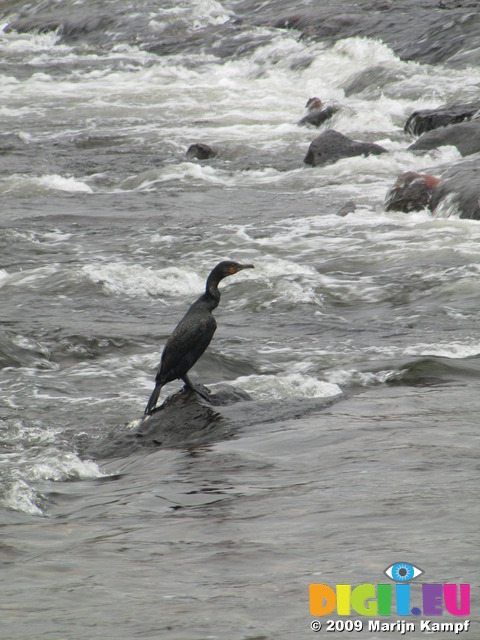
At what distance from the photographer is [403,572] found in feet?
11.3

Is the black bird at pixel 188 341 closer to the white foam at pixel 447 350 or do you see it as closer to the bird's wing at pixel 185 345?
the bird's wing at pixel 185 345

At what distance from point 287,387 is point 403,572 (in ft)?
12.0

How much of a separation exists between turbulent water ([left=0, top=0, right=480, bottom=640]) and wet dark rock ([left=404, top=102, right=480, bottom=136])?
0.30 metres

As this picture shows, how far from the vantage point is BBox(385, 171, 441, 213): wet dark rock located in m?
11.9

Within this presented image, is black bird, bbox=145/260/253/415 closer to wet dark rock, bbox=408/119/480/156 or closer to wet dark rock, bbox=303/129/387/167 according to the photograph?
wet dark rock, bbox=408/119/480/156

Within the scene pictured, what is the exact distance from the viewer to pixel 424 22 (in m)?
22.4

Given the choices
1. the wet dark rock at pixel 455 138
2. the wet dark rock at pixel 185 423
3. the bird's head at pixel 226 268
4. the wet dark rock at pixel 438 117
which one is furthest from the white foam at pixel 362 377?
the wet dark rock at pixel 438 117

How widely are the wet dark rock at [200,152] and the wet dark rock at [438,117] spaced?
2987 millimetres

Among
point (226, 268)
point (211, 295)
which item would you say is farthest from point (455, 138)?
point (211, 295)

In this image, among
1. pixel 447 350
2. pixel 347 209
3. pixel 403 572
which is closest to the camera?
pixel 403 572

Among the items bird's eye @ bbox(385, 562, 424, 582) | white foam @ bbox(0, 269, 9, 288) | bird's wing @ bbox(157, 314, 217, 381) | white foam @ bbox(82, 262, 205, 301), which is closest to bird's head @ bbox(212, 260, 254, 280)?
bird's wing @ bbox(157, 314, 217, 381)

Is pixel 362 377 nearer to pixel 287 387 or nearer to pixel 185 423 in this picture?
pixel 287 387

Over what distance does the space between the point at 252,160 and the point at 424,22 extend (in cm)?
894

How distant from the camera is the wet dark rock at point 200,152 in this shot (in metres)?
15.6
